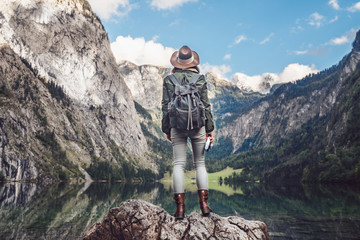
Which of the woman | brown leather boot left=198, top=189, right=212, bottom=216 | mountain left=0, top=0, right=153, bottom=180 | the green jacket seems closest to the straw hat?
the woman

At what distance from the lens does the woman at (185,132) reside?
29.5ft

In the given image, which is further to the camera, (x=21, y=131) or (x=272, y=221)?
(x=21, y=131)

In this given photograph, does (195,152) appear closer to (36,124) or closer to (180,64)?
(180,64)

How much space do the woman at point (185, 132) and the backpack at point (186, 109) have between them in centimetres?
7

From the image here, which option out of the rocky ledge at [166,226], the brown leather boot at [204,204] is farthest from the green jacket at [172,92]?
the rocky ledge at [166,226]

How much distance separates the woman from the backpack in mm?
70

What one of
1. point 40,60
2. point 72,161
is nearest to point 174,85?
point 72,161

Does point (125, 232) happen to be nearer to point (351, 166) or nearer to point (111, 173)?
point (351, 166)

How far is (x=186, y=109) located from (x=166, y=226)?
3.49 metres

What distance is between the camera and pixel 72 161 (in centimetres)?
15088

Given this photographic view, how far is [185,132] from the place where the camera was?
9203mm

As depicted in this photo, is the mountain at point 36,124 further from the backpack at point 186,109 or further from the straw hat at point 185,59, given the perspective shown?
the backpack at point 186,109

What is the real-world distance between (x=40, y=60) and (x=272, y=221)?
208397mm

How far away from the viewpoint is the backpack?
8867 millimetres
